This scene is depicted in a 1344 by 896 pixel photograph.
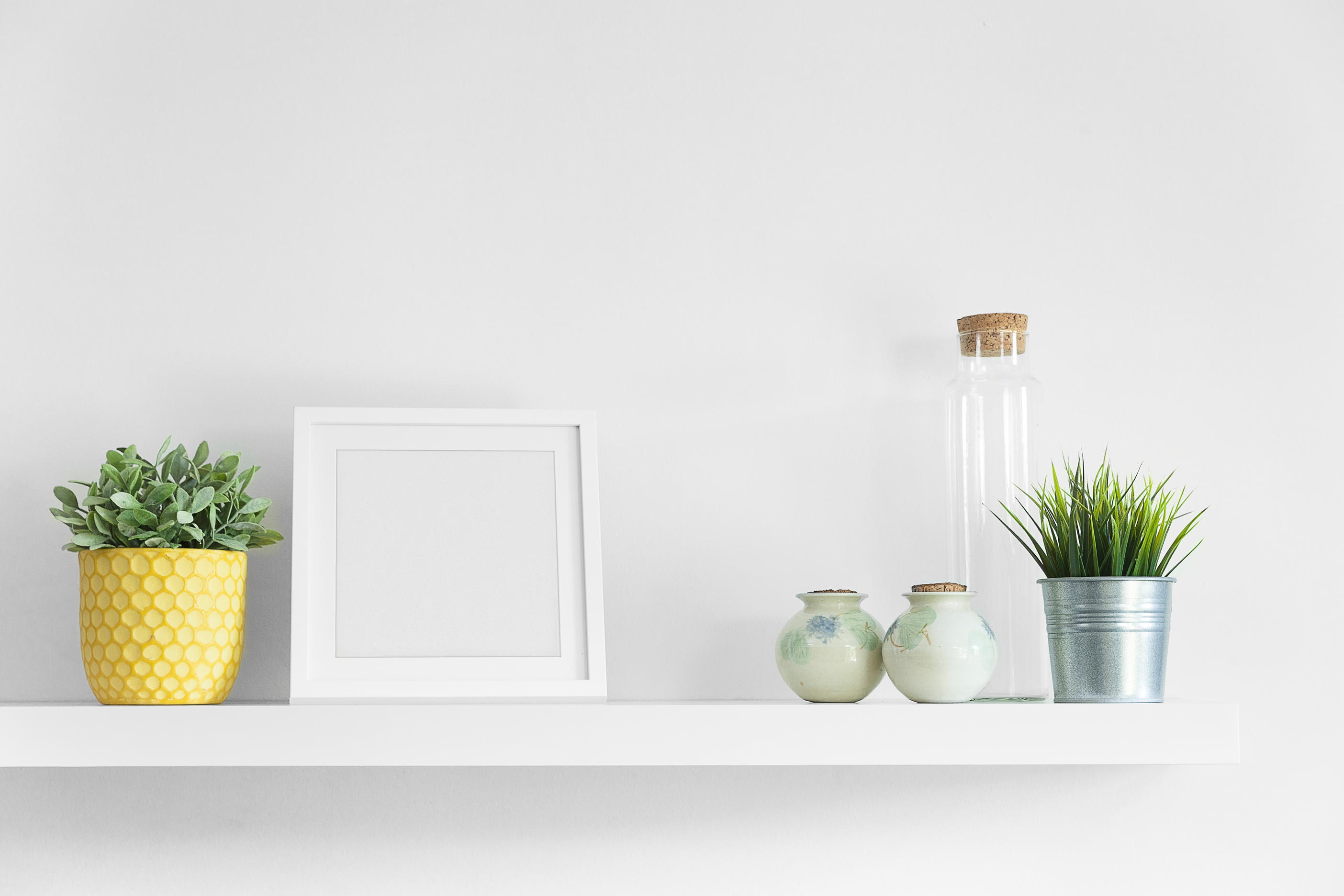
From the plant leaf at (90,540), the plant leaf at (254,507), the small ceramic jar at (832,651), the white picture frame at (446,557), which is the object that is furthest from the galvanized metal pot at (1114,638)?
the plant leaf at (90,540)

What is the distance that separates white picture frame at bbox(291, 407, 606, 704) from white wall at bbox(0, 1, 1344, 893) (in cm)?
8

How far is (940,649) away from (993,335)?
288mm

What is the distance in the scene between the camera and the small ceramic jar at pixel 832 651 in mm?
842

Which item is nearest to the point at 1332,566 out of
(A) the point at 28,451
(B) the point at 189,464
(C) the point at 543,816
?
(C) the point at 543,816

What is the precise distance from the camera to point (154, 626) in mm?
814

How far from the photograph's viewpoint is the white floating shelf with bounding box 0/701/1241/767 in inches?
30.7

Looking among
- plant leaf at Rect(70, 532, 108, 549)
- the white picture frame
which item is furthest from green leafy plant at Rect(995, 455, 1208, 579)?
plant leaf at Rect(70, 532, 108, 549)

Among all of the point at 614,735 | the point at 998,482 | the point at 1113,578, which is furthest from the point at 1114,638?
the point at 614,735

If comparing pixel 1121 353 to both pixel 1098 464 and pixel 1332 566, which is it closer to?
pixel 1098 464

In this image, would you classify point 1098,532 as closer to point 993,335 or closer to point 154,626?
point 993,335

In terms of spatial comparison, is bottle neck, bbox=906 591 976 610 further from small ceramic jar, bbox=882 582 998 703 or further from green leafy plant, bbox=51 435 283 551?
green leafy plant, bbox=51 435 283 551

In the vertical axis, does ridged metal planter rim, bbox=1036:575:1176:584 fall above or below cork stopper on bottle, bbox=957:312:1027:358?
below

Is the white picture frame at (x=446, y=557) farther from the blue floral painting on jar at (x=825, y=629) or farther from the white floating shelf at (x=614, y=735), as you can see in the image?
the blue floral painting on jar at (x=825, y=629)

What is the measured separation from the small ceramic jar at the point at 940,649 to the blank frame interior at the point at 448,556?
0.91 feet
